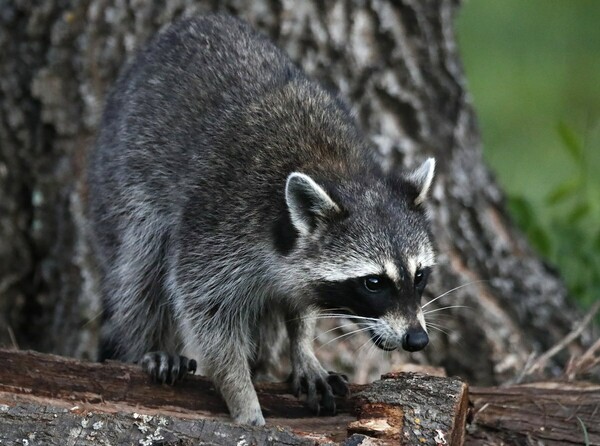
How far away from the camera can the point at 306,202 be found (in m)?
4.98

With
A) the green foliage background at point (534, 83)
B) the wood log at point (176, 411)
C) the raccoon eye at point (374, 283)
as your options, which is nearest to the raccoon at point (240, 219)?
the raccoon eye at point (374, 283)

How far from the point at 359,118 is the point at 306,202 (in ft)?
6.59

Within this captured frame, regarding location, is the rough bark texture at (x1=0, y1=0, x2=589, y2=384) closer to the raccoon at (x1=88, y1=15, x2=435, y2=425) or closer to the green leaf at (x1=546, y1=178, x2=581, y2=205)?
the green leaf at (x1=546, y1=178, x2=581, y2=205)

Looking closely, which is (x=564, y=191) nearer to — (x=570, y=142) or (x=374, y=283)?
(x=570, y=142)

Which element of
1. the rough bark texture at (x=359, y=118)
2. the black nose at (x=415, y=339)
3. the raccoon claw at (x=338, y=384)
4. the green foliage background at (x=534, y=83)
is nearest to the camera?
the black nose at (x=415, y=339)

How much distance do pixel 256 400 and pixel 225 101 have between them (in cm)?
165

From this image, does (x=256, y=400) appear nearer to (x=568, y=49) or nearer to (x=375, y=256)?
(x=375, y=256)

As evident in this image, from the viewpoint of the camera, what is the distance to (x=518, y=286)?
23.7 ft

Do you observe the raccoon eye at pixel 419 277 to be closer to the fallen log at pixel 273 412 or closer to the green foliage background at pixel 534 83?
the fallen log at pixel 273 412

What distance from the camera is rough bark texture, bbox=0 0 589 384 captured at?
21.8 ft

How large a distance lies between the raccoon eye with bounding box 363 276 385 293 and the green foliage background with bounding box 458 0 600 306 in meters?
4.56

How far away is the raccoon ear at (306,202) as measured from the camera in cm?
487

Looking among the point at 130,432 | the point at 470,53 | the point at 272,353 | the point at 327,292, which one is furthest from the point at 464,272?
the point at 470,53

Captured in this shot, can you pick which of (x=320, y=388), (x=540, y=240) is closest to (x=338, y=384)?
(x=320, y=388)
